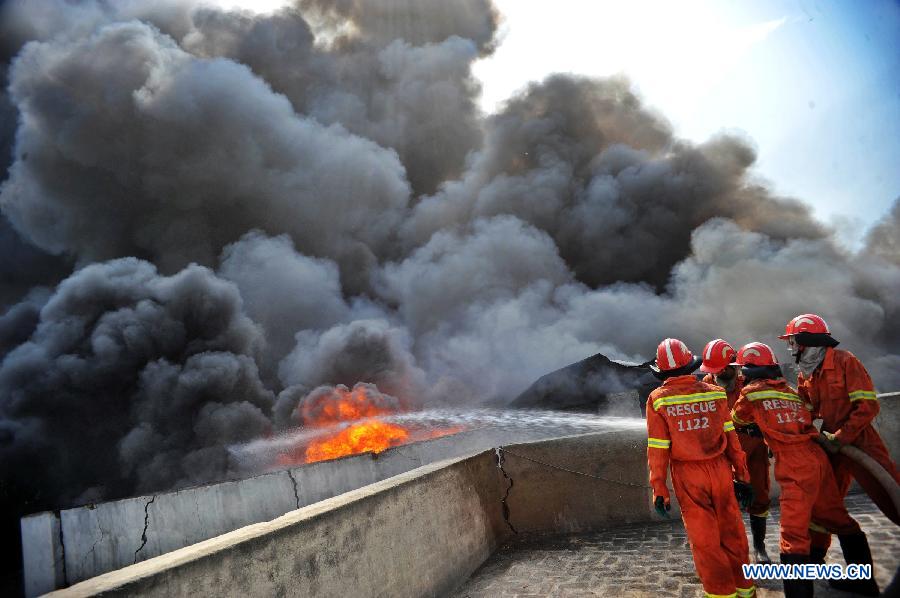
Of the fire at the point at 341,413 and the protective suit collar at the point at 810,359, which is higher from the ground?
the protective suit collar at the point at 810,359

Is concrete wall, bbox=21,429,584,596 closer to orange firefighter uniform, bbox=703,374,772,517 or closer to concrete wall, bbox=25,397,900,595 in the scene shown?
concrete wall, bbox=25,397,900,595

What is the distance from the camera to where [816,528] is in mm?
3229

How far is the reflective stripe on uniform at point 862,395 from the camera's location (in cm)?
321

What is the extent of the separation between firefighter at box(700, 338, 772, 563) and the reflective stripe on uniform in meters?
0.60

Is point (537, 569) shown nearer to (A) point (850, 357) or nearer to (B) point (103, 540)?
(A) point (850, 357)

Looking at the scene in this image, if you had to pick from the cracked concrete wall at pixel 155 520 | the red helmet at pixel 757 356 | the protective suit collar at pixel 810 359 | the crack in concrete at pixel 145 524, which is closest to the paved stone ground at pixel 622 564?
the protective suit collar at pixel 810 359

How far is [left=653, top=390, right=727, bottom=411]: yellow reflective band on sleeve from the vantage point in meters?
3.23

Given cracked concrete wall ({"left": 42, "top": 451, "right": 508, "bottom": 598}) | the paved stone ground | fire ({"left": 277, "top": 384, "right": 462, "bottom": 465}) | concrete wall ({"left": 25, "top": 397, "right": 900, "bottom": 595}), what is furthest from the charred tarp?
cracked concrete wall ({"left": 42, "top": 451, "right": 508, "bottom": 598})

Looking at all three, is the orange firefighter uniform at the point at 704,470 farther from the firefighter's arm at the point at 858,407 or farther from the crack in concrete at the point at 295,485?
the crack in concrete at the point at 295,485

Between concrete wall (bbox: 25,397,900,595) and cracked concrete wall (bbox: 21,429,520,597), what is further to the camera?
concrete wall (bbox: 25,397,900,595)

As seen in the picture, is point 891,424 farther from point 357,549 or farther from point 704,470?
point 357,549

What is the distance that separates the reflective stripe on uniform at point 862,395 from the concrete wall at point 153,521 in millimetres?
5205

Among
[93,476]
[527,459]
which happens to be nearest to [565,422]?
[527,459]

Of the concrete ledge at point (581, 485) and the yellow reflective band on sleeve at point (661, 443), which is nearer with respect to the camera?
the yellow reflective band on sleeve at point (661, 443)
